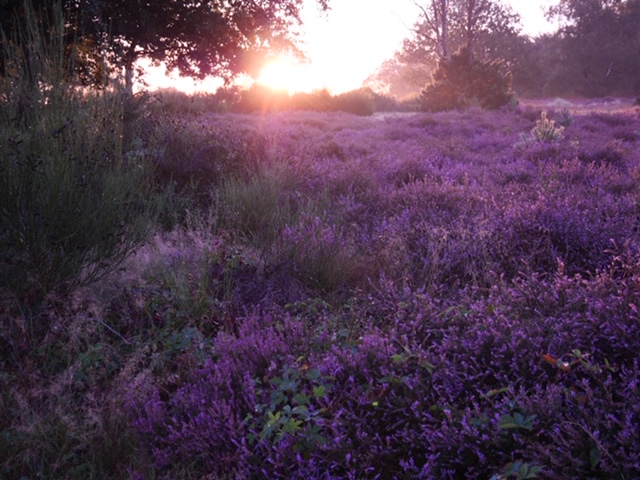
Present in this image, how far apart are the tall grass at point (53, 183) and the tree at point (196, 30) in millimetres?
4485

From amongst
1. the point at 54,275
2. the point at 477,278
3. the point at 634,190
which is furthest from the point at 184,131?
the point at 634,190

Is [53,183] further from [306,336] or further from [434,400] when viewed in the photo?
[434,400]

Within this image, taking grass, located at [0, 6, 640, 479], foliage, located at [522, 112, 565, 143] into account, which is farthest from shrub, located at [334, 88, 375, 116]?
grass, located at [0, 6, 640, 479]

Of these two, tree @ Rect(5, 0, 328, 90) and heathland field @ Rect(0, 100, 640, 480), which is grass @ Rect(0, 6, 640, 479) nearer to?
heathland field @ Rect(0, 100, 640, 480)

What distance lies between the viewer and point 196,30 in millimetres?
8977

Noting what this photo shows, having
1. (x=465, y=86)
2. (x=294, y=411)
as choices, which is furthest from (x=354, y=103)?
(x=294, y=411)

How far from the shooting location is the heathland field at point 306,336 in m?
1.93

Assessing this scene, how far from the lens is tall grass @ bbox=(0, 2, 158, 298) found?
3.02m

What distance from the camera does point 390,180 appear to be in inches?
295

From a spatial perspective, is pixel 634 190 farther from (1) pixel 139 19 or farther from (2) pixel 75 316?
(1) pixel 139 19

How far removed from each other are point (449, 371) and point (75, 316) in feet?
7.62

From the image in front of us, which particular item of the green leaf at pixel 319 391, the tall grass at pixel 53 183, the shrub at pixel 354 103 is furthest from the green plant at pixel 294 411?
the shrub at pixel 354 103

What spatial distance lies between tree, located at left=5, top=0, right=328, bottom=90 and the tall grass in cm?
449

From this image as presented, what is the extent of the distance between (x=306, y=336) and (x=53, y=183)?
5.72 ft
